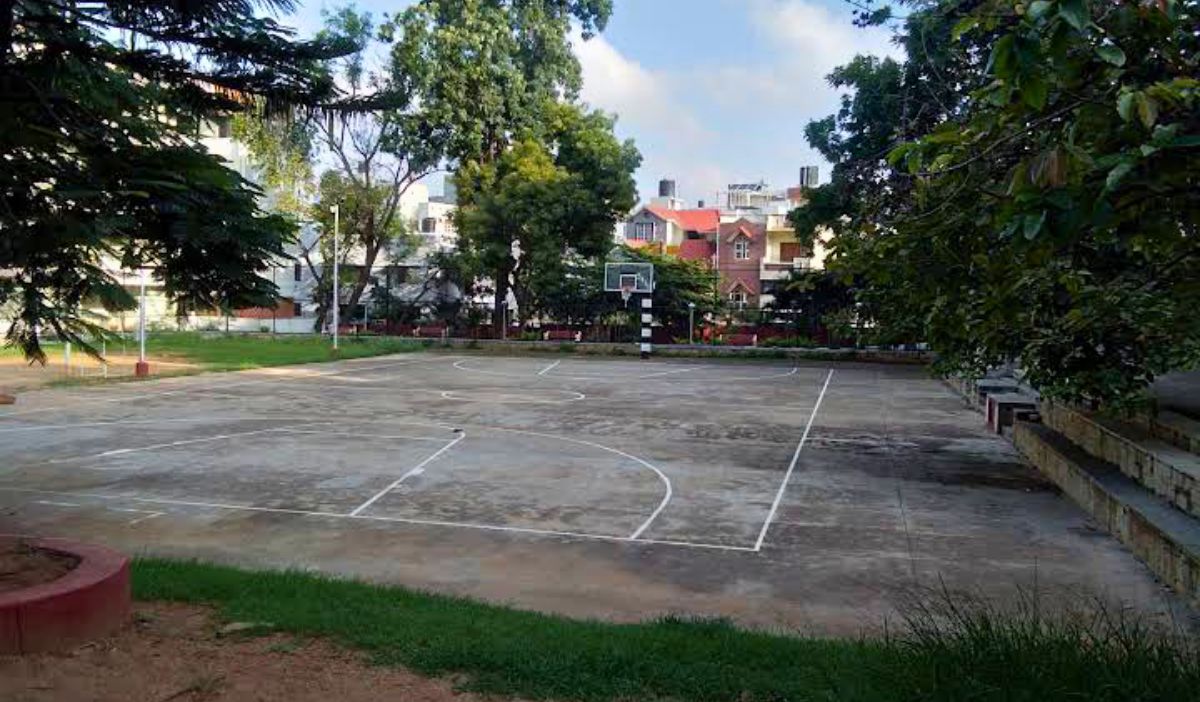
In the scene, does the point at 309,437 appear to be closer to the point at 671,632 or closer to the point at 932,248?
the point at 671,632

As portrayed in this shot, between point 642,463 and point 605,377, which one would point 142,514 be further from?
point 605,377

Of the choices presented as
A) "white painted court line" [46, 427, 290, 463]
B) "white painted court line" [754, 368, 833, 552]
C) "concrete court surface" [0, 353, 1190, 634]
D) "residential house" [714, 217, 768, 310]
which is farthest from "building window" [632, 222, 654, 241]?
"white painted court line" [46, 427, 290, 463]

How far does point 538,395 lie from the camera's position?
21.4 metres

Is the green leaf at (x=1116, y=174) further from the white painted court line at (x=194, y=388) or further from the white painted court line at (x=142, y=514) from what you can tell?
the white painted court line at (x=194, y=388)

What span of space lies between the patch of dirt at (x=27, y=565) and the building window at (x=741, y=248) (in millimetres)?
49587

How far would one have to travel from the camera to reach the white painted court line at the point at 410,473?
32.4 ft

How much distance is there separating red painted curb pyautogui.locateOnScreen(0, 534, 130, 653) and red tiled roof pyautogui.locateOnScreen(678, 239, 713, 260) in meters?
51.1

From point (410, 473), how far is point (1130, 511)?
305 inches

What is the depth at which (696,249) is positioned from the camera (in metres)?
57.0

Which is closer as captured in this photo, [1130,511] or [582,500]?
[1130,511]

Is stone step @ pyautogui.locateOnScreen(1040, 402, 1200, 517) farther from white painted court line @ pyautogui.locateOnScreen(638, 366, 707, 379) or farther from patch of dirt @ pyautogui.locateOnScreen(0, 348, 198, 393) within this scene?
patch of dirt @ pyautogui.locateOnScreen(0, 348, 198, 393)

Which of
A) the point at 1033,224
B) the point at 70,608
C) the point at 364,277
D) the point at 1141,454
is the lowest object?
the point at 70,608

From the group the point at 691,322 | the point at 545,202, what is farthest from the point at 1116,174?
the point at 691,322

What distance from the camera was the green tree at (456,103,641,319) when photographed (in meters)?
36.4
